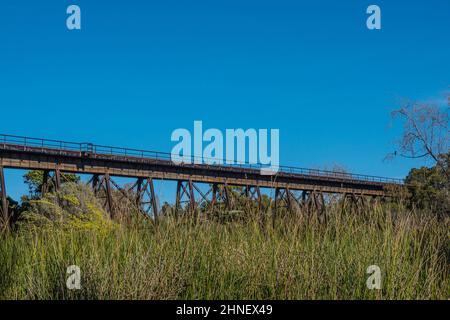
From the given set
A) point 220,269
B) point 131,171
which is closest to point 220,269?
point 220,269

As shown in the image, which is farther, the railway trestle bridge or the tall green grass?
the railway trestle bridge

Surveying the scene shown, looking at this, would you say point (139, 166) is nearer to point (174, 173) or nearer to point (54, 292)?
point (174, 173)

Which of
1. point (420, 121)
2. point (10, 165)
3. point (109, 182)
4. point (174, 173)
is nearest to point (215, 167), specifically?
point (174, 173)

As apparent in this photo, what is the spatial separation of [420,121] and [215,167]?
67.7ft

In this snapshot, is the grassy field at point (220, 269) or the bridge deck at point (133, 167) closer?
the grassy field at point (220, 269)

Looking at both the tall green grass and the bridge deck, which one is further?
the bridge deck

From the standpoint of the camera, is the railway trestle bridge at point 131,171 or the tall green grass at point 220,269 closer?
the tall green grass at point 220,269

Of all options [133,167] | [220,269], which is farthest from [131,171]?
[220,269]

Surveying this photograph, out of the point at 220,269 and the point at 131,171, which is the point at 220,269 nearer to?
the point at 220,269

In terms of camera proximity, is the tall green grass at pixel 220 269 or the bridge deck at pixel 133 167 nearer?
the tall green grass at pixel 220 269

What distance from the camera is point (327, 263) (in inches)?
331

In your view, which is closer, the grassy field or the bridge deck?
the grassy field

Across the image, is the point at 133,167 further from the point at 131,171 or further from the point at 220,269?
the point at 220,269

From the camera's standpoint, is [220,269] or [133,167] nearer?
[220,269]
